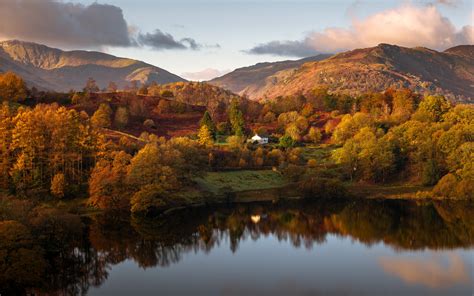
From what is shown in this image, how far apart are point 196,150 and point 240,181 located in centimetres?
1051

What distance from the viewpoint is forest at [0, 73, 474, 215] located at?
7606cm

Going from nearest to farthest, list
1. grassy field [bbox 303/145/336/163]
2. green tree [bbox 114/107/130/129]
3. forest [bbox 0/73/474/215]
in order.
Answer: forest [bbox 0/73/474/215] < grassy field [bbox 303/145/336/163] < green tree [bbox 114/107/130/129]

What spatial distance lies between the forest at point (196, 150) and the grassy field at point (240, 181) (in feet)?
3.99

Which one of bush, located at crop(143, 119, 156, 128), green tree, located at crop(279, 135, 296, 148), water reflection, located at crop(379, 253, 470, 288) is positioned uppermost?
bush, located at crop(143, 119, 156, 128)

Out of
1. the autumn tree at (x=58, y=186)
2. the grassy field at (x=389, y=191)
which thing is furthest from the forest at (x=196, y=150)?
the grassy field at (x=389, y=191)

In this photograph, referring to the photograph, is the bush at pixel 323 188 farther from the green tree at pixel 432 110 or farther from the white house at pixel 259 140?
the green tree at pixel 432 110

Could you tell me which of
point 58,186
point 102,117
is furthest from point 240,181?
point 102,117

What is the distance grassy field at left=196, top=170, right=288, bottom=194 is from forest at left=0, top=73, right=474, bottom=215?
122 centimetres

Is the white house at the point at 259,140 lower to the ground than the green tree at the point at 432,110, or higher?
lower

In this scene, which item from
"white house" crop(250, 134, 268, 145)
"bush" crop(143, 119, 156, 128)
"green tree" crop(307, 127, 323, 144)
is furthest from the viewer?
"bush" crop(143, 119, 156, 128)

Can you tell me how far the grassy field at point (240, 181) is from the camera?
92.2m

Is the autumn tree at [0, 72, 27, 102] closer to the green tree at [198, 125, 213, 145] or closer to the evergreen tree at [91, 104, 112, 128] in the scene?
the evergreen tree at [91, 104, 112, 128]

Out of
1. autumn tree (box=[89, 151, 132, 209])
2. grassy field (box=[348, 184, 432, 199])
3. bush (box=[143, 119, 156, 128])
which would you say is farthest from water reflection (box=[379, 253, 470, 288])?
bush (box=[143, 119, 156, 128])

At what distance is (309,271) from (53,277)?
2485cm
